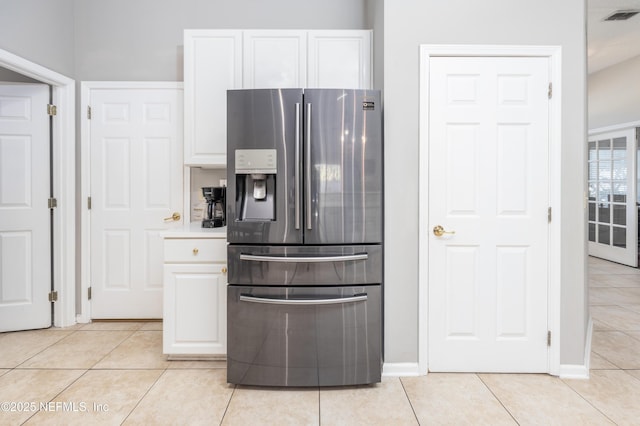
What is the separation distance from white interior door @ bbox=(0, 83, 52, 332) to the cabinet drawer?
149 cm

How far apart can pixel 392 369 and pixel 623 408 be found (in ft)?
4.10

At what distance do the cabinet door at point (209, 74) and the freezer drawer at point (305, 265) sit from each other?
0.91 metres

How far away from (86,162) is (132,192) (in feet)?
1.54

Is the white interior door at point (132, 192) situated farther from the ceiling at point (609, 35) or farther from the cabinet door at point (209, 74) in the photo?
the ceiling at point (609, 35)

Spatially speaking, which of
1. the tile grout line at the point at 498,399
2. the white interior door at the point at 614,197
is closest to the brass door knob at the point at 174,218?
the tile grout line at the point at 498,399

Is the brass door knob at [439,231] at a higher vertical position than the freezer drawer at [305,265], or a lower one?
higher

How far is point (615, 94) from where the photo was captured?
5.41m

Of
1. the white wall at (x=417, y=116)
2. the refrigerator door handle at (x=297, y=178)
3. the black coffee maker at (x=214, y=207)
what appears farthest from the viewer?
the black coffee maker at (x=214, y=207)

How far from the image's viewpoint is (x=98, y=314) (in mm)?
3111

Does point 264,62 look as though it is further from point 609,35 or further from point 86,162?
point 609,35

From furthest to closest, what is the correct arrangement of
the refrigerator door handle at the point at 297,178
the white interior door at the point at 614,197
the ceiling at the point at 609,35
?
1. the white interior door at the point at 614,197
2. the ceiling at the point at 609,35
3. the refrigerator door handle at the point at 297,178

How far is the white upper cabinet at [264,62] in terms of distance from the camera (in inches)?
103

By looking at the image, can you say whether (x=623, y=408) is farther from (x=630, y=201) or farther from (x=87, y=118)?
(x=630, y=201)

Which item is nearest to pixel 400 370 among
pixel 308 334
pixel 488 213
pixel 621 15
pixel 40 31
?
pixel 308 334
